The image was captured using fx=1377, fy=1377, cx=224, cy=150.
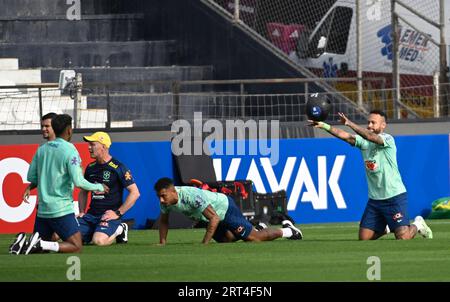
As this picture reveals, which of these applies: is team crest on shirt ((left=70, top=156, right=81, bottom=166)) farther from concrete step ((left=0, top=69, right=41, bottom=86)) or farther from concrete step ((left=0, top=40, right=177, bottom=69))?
concrete step ((left=0, top=40, right=177, bottom=69))

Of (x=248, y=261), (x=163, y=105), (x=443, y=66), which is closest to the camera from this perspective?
(x=248, y=261)

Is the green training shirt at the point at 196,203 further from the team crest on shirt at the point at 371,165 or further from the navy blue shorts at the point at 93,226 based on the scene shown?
the team crest on shirt at the point at 371,165

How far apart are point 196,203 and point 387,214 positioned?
267cm

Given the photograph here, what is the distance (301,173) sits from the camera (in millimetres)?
24188

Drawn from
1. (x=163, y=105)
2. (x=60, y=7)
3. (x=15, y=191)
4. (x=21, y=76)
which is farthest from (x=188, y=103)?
(x=60, y=7)

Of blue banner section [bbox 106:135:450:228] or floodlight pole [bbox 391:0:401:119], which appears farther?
floodlight pole [bbox 391:0:401:119]

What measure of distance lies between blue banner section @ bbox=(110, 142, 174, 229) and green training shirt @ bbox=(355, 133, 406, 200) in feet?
19.9

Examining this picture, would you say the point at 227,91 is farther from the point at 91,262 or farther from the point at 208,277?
the point at 208,277

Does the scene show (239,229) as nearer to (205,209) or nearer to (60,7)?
(205,209)

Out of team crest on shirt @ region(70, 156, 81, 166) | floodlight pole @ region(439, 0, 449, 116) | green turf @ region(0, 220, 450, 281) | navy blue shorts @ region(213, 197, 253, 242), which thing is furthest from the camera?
floodlight pole @ region(439, 0, 449, 116)

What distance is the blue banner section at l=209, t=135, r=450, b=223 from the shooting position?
2409 cm

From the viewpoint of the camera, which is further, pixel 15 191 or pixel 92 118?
pixel 92 118

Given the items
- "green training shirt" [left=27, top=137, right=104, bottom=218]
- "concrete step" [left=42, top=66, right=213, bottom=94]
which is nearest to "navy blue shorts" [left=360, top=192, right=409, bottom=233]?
"green training shirt" [left=27, top=137, right=104, bottom=218]

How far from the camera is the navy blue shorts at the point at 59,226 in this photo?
53.4 feet
